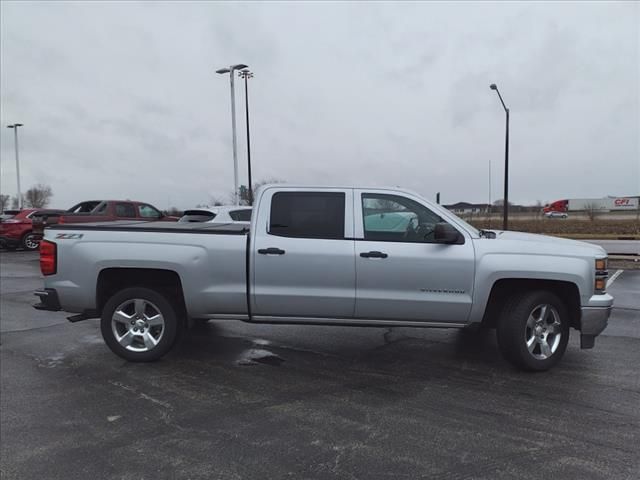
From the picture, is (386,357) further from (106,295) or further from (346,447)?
(106,295)

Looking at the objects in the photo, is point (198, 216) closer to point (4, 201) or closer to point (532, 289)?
point (532, 289)

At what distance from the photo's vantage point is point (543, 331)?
477cm

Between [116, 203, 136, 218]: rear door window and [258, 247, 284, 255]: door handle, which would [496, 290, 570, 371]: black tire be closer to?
[258, 247, 284, 255]: door handle

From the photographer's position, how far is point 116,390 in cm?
437

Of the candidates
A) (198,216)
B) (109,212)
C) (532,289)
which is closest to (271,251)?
(532,289)

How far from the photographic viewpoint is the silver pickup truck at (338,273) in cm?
468

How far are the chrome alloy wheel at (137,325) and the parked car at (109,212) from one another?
478 inches

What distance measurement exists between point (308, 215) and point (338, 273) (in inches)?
27.1

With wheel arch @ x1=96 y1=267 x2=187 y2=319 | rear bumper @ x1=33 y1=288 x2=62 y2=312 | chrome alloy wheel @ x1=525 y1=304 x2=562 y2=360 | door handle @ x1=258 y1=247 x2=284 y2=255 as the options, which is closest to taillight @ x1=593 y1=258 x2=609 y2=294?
chrome alloy wheel @ x1=525 y1=304 x2=562 y2=360

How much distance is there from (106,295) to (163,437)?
2.26 m

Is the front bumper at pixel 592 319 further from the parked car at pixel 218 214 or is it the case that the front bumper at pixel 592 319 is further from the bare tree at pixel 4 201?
the bare tree at pixel 4 201

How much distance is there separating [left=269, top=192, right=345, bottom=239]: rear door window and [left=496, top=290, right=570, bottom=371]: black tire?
1.86m

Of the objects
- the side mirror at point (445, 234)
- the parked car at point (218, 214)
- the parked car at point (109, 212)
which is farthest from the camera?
the parked car at point (109, 212)

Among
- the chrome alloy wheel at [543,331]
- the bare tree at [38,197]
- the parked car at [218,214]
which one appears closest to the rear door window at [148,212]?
the parked car at [218,214]
